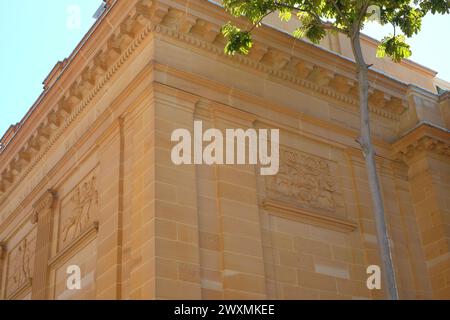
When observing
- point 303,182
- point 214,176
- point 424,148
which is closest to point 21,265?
point 214,176

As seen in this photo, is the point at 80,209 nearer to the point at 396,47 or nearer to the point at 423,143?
the point at 396,47

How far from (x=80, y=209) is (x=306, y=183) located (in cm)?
486

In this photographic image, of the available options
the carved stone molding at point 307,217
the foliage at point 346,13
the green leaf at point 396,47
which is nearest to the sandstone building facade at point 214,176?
the carved stone molding at point 307,217

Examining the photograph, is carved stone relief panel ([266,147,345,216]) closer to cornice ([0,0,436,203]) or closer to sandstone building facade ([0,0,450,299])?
sandstone building facade ([0,0,450,299])

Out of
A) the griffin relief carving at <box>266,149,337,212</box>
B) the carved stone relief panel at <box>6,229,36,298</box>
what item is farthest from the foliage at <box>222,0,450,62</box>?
the carved stone relief panel at <box>6,229,36,298</box>

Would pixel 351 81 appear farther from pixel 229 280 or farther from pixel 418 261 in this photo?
pixel 229 280

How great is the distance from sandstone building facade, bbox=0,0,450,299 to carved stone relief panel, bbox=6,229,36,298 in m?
0.07

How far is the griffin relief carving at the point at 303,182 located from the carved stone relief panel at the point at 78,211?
3745mm

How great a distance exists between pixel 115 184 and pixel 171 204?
1911 millimetres

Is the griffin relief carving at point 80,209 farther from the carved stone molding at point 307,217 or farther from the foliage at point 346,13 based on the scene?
the foliage at point 346,13

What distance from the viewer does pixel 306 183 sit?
50.0 feet

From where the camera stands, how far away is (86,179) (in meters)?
16.0

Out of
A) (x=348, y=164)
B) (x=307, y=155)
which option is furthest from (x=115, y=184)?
(x=348, y=164)
